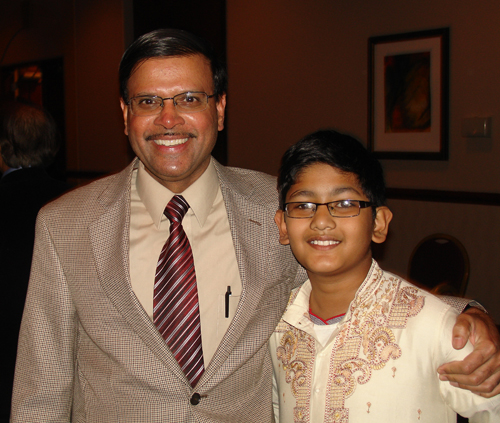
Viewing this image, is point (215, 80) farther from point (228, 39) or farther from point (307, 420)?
point (228, 39)

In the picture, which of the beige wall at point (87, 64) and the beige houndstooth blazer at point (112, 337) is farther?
the beige wall at point (87, 64)

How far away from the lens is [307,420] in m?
1.45

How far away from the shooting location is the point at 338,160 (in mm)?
1511

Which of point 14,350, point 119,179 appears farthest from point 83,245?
point 14,350

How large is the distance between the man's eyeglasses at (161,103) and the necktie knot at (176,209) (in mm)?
272

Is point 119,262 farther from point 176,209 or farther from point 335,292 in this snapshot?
point 335,292

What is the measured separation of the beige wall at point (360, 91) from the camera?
4027mm

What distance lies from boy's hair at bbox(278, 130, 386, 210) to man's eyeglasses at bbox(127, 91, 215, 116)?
33cm

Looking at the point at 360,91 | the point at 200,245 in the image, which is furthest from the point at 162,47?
the point at 360,91

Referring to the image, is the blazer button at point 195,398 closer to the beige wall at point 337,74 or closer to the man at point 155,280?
the man at point 155,280

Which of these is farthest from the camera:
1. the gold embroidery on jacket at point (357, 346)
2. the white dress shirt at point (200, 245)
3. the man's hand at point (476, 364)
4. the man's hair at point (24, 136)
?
the man's hair at point (24, 136)

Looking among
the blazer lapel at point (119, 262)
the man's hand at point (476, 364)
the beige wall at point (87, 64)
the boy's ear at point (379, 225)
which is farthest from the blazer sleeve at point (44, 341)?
the beige wall at point (87, 64)

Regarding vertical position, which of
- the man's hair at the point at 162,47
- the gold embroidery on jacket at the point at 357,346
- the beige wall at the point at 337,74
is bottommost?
the gold embroidery on jacket at the point at 357,346

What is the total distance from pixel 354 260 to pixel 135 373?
2.27 feet
